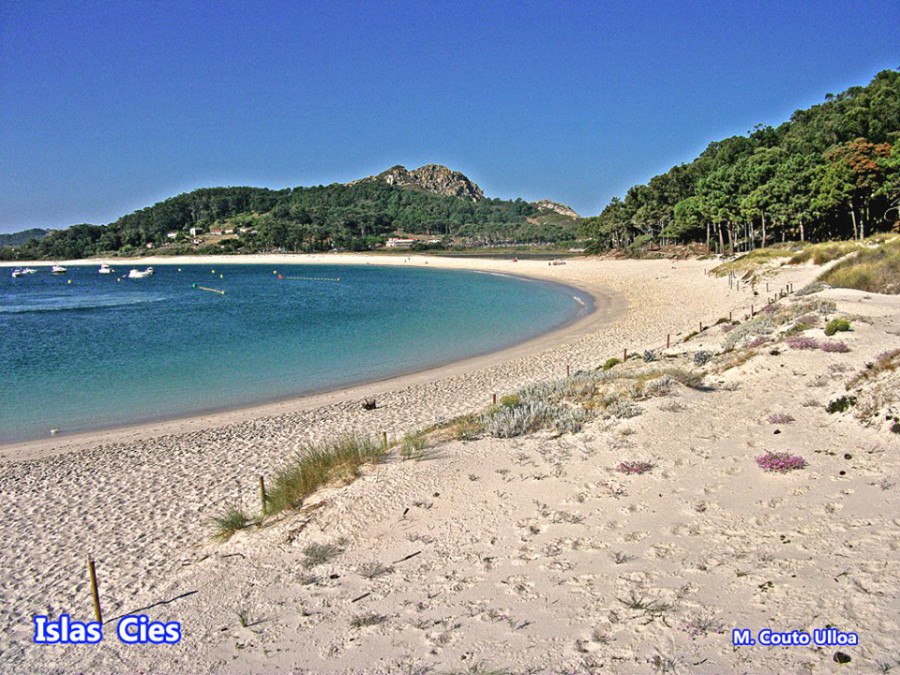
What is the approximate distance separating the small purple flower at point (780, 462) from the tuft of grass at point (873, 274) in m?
19.6

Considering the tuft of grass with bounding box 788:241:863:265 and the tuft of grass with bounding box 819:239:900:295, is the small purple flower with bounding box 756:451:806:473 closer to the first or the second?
the tuft of grass with bounding box 819:239:900:295

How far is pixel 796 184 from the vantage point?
2066 inches

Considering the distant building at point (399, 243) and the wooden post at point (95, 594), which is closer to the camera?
the wooden post at point (95, 594)

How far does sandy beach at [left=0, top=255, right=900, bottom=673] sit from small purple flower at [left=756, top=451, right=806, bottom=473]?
0.65 feet

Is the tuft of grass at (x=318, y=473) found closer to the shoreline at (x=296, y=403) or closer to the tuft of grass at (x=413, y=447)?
the tuft of grass at (x=413, y=447)

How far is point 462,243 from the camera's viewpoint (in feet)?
600

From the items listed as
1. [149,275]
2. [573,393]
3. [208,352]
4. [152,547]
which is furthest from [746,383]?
[149,275]

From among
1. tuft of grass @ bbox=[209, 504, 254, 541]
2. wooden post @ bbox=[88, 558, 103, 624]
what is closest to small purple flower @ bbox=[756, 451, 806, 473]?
tuft of grass @ bbox=[209, 504, 254, 541]

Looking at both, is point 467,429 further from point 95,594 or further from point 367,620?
point 95,594

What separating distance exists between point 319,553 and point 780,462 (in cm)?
610

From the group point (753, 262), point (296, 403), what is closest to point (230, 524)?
point (296, 403)

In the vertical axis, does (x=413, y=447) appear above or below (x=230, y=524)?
above

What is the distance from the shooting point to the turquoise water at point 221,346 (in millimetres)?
18678

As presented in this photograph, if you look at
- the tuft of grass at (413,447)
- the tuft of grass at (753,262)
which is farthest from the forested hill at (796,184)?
the tuft of grass at (413,447)
